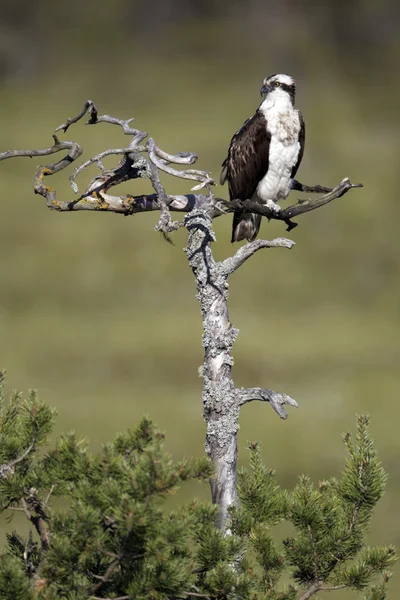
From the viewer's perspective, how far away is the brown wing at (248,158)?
9852 millimetres

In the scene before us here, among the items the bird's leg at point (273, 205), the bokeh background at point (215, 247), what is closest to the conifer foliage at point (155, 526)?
the bird's leg at point (273, 205)

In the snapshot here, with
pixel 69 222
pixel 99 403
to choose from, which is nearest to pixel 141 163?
pixel 99 403

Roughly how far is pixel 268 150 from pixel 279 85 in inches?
24.9

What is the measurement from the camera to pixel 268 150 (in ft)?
32.4

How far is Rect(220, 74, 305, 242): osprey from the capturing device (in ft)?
32.3

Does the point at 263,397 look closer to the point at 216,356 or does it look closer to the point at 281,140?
the point at 216,356

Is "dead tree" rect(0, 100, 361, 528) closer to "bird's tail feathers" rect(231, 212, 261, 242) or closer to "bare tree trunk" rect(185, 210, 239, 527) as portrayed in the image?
"bare tree trunk" rect(185, 210, 239, 527)

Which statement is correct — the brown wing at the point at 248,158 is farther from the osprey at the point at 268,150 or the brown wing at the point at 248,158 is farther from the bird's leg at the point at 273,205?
the bird's leg at the point at 273,205

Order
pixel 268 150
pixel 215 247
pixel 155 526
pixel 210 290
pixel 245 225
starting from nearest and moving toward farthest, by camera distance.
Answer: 1. pixel 155 526
2. pixel 210 290
3. pixel 268 150
4. pixel 245 225
5. pixel 215 247

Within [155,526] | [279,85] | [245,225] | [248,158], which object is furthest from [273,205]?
[155,526]

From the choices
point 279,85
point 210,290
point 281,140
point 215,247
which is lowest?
point 210,290

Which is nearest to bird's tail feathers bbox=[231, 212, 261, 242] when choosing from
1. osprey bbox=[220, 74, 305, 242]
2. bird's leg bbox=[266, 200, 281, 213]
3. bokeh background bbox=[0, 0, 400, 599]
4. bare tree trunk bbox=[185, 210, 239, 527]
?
osprey bbox=[220, 74, 305, 242]

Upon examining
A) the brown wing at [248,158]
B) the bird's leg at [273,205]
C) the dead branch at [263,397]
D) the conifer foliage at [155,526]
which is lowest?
the conifer foliage at [155,526]

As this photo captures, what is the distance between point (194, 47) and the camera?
59594mm
